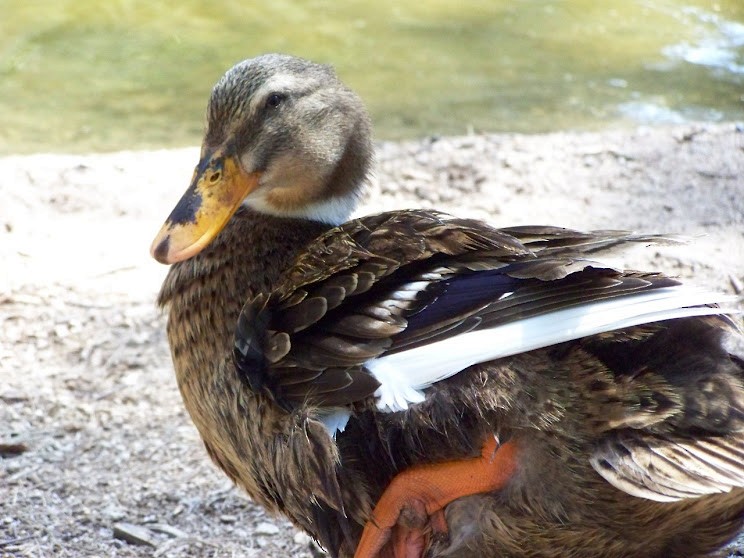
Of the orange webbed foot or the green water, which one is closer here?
the orange webbed foot

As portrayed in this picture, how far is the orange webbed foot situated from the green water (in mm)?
4422

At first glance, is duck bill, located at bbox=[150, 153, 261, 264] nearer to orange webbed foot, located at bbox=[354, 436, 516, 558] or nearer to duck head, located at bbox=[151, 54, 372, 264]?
duck head, located at bbox=[151, 54, 372, 264]

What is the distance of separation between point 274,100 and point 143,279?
5.48 ft

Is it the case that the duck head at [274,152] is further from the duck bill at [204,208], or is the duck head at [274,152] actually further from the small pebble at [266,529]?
Answer: the small pebble at [266,529]

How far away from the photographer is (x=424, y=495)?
2.39 metres

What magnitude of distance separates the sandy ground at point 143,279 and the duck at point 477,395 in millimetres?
678

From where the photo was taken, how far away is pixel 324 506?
2.52 meters

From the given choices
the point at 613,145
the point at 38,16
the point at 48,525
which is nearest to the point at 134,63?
the point at 38,16

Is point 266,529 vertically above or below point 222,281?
below

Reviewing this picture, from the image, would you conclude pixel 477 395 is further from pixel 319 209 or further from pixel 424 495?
pixel 319 209

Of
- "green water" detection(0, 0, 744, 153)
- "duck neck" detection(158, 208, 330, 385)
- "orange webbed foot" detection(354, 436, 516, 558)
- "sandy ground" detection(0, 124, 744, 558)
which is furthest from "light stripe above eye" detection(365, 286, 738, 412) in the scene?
"green water" detection(0, 0, 744, 153)

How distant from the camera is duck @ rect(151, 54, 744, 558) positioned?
2230mm

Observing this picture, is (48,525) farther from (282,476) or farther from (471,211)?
(471,211)

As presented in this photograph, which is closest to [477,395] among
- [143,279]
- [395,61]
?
[143,279]
